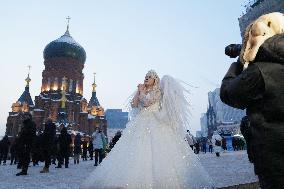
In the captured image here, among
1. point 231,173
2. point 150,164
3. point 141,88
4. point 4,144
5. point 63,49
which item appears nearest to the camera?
point 150,164

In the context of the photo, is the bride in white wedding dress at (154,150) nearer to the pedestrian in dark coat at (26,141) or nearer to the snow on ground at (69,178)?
the snow on ground at (69,178)

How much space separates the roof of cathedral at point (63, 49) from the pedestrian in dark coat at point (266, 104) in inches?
2231

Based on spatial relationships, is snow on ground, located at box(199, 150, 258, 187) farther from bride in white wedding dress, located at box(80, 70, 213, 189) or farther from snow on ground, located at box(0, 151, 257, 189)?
bride in white wedding dress, located at box(80, 70, 213, 189)

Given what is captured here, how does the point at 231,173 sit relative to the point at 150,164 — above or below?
below

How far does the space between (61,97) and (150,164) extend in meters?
50.7

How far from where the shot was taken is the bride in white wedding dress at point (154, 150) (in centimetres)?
442

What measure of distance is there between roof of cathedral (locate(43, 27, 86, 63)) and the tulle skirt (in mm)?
52835

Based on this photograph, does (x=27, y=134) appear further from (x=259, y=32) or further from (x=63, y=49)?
(x=63, y=49)

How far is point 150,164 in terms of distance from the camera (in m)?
4.67

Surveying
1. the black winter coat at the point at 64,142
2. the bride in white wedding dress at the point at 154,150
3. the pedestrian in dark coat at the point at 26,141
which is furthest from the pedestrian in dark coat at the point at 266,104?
the black winter coat at the point at 64,142

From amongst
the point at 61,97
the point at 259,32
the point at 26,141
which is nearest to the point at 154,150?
the point at 259,32

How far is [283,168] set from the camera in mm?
1526

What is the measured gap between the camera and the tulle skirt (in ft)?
14.3

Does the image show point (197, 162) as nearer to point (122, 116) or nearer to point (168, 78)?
point (168, 78)
